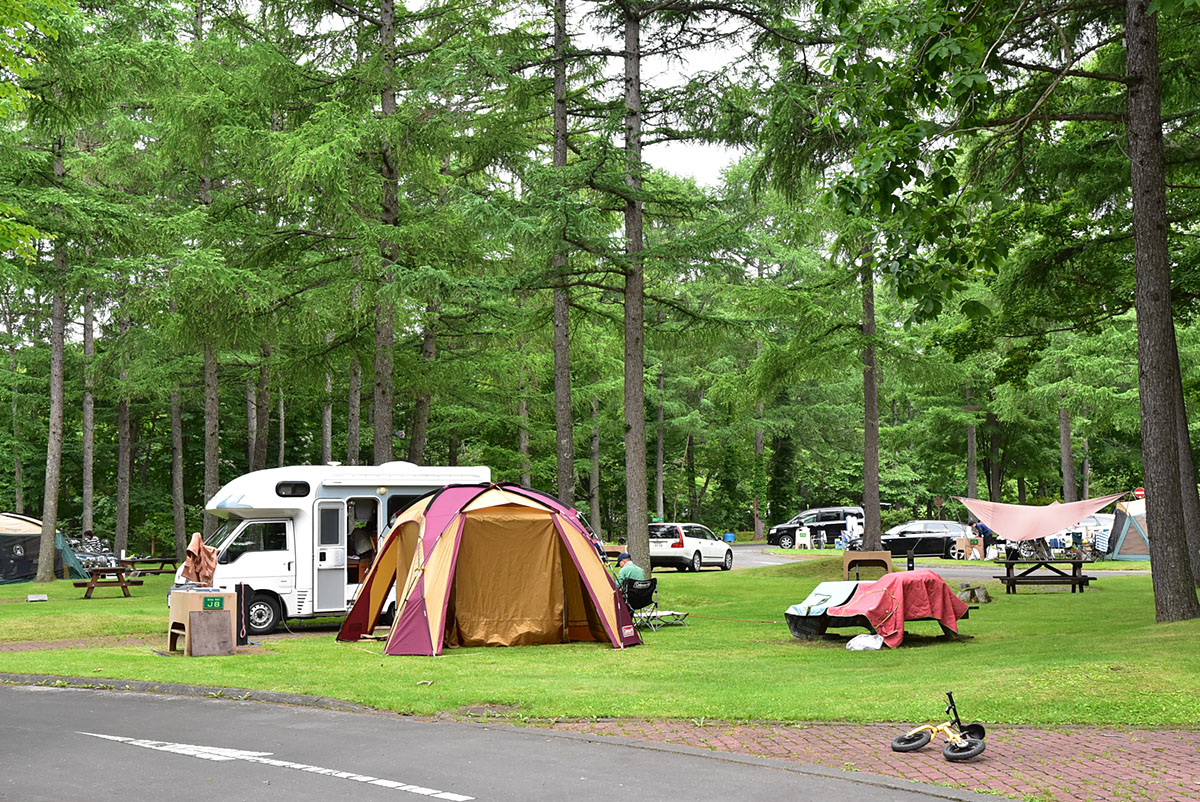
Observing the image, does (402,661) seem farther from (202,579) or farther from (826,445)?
(826,445)

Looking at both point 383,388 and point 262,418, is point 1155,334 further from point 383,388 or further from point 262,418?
point 262,418

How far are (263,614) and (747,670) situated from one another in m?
7.98

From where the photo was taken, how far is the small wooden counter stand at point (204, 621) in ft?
42.5

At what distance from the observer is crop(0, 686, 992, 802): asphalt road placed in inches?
240

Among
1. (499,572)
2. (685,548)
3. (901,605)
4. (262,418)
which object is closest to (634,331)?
(499,572)

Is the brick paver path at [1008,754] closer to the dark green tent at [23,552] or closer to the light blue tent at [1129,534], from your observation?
the dark green tent at [23,552]

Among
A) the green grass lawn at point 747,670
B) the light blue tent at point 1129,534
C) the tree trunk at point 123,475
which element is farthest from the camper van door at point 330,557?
the light blue tent at point 1129,534

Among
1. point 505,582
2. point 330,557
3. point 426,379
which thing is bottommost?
point 505,582

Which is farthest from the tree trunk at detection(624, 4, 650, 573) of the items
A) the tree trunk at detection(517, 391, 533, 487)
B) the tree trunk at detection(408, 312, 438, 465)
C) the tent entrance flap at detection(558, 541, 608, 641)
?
the tree trunk at detection(517, 391, 533, 487)

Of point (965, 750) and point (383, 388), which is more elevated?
point (383, 388)

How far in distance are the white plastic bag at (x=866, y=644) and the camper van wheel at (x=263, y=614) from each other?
8323 mm

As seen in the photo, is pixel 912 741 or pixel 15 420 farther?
pixel 15 420

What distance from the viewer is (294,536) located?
15891 mm

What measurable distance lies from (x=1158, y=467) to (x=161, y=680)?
11442 millimetres
